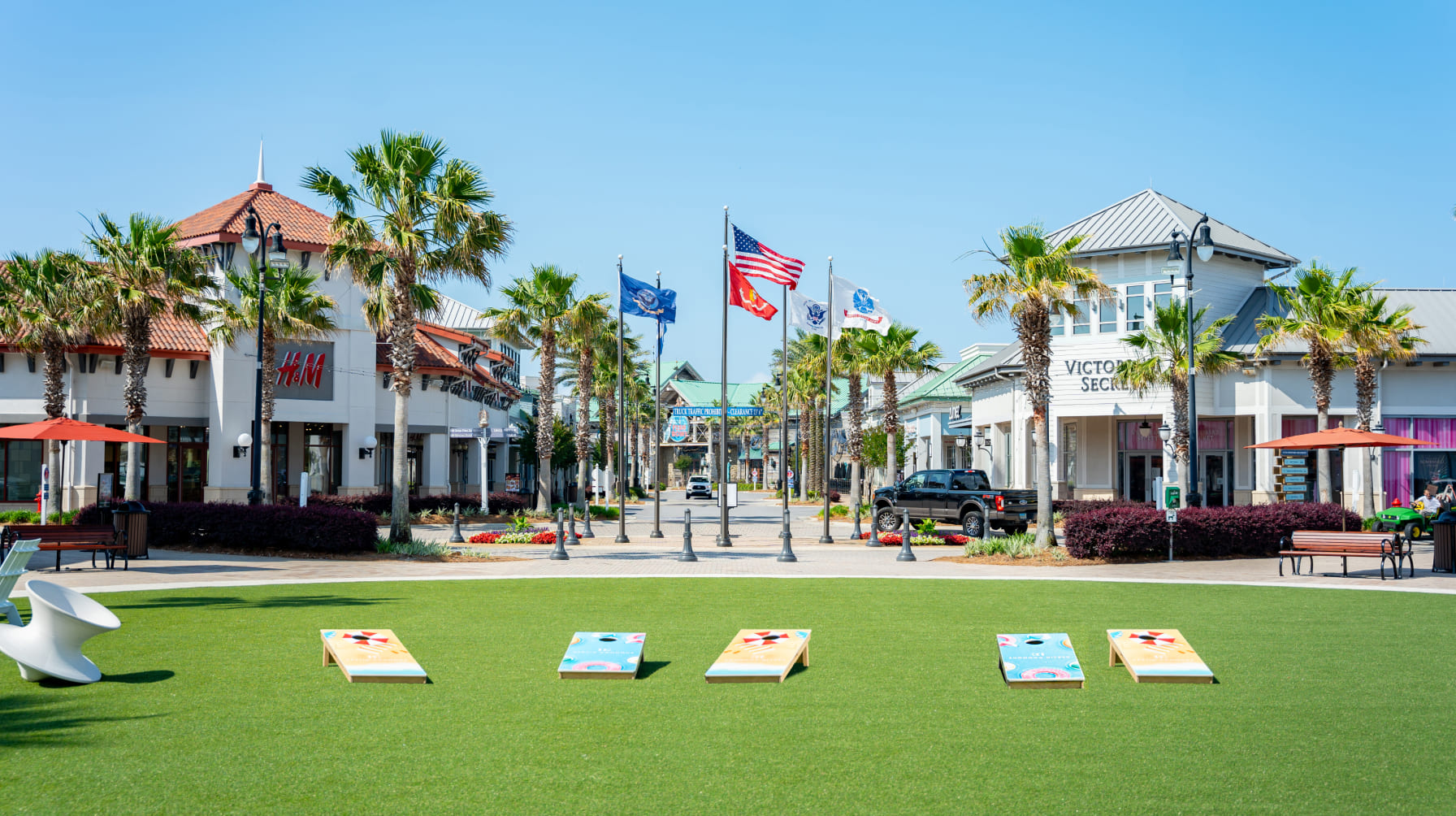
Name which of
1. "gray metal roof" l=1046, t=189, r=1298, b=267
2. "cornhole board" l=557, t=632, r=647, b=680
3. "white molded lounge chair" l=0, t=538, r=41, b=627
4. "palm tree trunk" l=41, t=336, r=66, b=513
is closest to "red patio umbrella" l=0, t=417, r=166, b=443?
"palm tree trunk" l=41, t=336, r=66, b=513

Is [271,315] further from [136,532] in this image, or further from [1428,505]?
[1428,505]

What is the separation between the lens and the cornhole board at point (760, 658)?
8805mm

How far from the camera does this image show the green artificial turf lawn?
575 cm

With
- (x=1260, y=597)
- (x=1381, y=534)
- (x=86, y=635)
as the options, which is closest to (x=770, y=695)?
(x=86, y=635)

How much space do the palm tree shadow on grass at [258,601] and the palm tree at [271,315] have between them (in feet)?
59.6

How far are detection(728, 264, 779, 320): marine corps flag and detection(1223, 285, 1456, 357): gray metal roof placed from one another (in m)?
18.9

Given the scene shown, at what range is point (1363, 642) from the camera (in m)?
11.0

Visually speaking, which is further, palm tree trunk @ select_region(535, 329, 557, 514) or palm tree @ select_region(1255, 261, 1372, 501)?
palm tree trunk @ select_region(535, 329, 557, 514)

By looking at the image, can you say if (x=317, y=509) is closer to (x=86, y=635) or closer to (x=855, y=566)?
(x=855, y=566)

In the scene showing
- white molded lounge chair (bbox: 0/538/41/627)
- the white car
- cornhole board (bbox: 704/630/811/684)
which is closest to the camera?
A: cornhole board (bbox: 704/630/811/684)

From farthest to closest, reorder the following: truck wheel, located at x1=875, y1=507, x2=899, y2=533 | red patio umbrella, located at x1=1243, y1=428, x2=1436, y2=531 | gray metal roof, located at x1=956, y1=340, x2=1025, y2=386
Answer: gray metal roof, located at x1=956, y1=340, x2=1025, y2=386 → truck wheel, located at x1=875, y1=507, x2=899, y2=533 → red patio umbrella, located at x1=1243, y1=428, x2=1436, y2=531

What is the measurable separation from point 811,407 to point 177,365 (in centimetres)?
3755

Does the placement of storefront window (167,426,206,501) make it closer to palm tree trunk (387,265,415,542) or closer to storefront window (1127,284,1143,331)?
palm tree trunk (387,265,415,542)

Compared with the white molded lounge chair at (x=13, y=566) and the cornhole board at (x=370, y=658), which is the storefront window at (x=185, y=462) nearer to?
the white molded lounge chair at (x=13, y=566)
